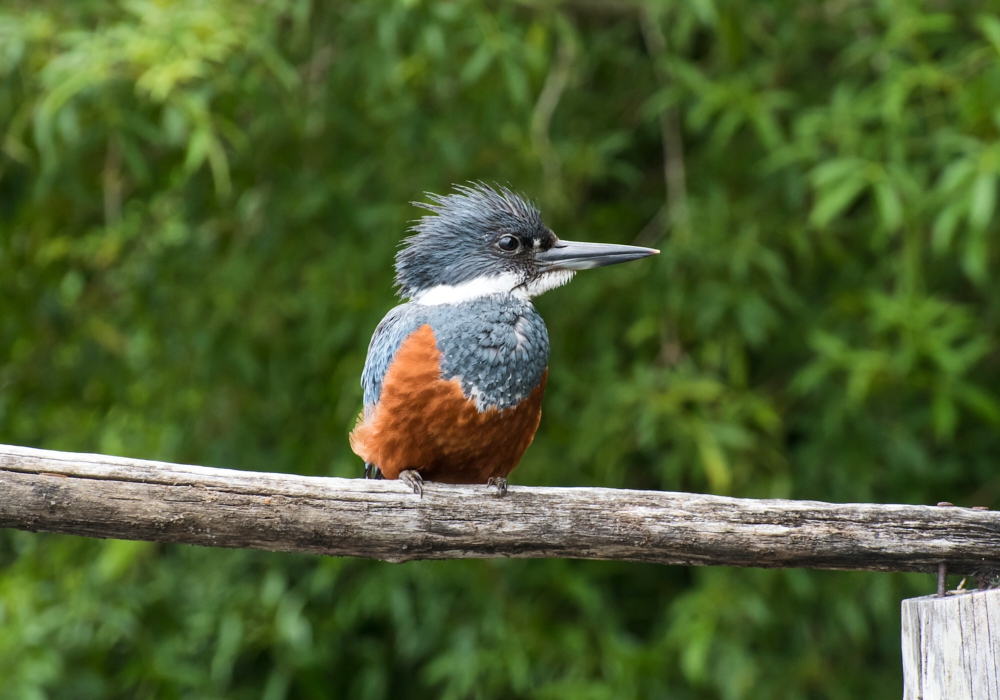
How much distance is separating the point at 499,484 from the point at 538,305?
158 cm

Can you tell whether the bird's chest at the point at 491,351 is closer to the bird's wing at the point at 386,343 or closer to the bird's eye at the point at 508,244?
the bird's wing at the point at 386,343

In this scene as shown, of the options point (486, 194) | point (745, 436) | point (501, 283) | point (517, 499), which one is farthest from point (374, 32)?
point (517, 499)

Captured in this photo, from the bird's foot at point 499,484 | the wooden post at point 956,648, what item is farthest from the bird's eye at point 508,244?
the wooden post at point 956,648

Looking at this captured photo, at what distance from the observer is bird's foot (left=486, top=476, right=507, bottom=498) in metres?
2.03

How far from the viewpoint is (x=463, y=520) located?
2012mm

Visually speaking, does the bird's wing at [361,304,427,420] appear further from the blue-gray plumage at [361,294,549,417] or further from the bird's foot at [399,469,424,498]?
the bird's foot at [399,469,424,498]

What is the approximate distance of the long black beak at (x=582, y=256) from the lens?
2895 mm

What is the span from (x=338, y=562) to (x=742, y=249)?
1.78 metres

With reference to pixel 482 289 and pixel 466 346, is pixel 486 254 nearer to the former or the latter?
pixel 482 289

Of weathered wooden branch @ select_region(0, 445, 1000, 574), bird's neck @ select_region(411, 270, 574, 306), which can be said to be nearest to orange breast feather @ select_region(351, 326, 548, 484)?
bird's neck @ select_region(411, 270, 574, 306)

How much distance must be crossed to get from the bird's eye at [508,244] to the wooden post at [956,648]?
154cm

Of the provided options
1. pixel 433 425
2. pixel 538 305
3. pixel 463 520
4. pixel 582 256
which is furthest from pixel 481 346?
pixel 538 305

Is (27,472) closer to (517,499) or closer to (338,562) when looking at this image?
(517,499)

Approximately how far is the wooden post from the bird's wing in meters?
1.41
